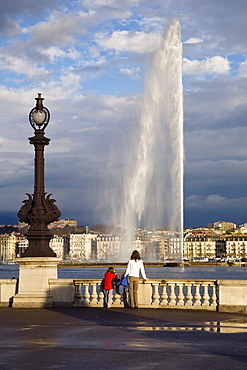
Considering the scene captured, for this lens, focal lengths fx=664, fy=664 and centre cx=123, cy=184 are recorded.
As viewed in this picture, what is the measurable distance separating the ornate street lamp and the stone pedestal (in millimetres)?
253

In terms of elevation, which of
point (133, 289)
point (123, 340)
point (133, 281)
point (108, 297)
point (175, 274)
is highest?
point (133, 281)

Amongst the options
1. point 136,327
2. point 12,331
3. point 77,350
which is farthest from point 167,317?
point 77,350

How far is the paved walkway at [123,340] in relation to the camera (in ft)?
30.6

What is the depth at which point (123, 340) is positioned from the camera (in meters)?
11.5

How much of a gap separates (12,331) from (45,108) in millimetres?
9058

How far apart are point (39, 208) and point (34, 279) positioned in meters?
2.05

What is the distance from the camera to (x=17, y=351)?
10367 millimetres

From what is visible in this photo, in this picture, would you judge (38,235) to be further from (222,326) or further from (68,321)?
(222,326)

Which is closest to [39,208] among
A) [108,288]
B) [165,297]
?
[108,288]

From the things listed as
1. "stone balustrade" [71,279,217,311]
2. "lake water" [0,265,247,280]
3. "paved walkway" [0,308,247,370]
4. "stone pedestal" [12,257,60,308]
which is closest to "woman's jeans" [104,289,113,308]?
"stone balustrade" [71,279,217,311]

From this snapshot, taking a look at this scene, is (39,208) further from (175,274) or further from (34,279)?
(175,274)

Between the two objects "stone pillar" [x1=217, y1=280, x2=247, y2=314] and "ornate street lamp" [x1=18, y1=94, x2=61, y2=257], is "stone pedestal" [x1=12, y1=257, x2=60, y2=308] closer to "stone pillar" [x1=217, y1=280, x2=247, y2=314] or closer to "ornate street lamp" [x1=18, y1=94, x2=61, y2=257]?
"ornate street lamp" [x1=18, y1=94, x2=61, y2=257]

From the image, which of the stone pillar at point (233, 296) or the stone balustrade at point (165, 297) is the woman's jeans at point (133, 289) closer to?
the stone balustrade at point (165, 297)

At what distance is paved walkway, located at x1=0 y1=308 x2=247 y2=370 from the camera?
9.32m
